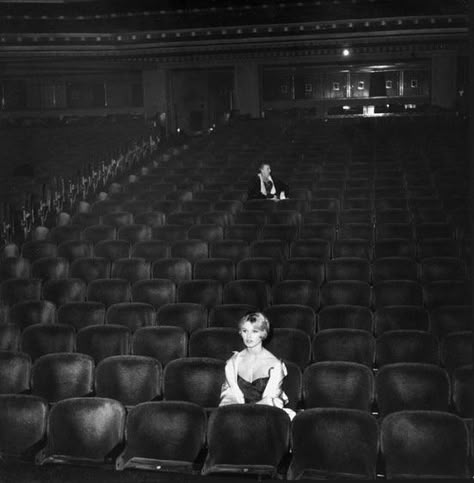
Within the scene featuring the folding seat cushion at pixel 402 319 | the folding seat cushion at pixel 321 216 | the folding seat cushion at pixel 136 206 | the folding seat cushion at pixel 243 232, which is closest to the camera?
the folding seat cushion at pixel 402 319

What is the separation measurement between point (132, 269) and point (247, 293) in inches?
36.9

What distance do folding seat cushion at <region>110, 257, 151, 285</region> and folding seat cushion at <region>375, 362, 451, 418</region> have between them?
7.14ft

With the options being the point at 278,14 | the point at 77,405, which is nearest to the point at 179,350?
the point at 77,405

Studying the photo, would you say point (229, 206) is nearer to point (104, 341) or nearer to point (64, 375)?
point (104, 341)

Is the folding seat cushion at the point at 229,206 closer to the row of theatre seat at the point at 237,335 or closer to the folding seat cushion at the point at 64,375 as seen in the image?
the row of theatre seat at the point at 237,335

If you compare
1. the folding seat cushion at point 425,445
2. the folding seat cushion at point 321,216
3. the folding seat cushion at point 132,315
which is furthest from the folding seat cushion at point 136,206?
the folding seat cushion at point 425,445

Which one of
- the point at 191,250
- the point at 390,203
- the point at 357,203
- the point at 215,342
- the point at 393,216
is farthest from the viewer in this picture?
the point at 357,203

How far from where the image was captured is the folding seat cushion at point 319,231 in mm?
5496

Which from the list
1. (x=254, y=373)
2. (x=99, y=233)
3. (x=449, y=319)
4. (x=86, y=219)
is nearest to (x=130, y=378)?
(x=254, y=373)

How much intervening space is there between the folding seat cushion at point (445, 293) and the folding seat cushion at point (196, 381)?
1453 mm

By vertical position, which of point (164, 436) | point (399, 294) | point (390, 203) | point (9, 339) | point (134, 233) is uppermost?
point (390, 203)

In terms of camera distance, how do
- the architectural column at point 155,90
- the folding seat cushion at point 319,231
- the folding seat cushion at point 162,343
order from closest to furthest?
the folding seat cushion at point 162,343 < the folding seat cushion at point 319,231 < the architectural column at point 155,90

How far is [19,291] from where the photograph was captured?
4.65 metres

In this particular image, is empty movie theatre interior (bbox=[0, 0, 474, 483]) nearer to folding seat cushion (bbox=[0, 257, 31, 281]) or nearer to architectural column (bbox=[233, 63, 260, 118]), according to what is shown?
folding seat cushion (bbox=[0, 257, 31, 281])
